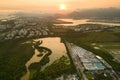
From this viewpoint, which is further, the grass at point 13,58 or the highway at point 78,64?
the grass at point 13,58

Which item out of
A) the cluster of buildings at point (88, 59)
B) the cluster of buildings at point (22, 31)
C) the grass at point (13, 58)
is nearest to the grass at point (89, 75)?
the cluster of buildings at point (88, 59)

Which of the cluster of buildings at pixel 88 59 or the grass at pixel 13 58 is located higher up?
the grass at pixel 13 58

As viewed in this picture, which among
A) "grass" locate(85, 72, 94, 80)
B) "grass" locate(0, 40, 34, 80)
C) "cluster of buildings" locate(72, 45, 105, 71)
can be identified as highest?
"grass" locate(0, 40, 34, 80)

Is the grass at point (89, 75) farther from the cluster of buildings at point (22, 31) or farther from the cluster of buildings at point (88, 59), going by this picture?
Answer: the cluster of buildings at point (22, 31)

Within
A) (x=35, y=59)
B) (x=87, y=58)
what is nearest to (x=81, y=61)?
(x=87, y=58)

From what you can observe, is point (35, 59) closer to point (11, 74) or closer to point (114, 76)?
point (11, 74)

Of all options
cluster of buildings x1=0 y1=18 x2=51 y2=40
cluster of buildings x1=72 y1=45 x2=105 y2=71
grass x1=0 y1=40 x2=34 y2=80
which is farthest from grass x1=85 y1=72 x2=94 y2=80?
cluster of buildings x1=0 y1=18 x2=51 y2=40

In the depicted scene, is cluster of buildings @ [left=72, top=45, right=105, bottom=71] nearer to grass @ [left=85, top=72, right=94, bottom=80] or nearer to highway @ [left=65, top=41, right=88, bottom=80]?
highway @ [left=65, top=41, right=88, bottom=80]

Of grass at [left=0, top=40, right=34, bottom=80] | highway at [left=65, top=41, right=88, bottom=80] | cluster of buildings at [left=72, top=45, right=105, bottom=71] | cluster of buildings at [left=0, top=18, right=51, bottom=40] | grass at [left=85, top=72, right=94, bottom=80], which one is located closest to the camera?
grass at [left=85, top=72, right=94, bottom=80]

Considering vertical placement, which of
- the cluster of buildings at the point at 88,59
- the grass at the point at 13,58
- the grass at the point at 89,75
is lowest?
the grass at the point at 89,75

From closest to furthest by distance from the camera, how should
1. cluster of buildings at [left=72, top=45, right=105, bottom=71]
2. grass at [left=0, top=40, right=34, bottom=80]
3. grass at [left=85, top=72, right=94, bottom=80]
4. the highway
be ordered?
grass at [left=85, top=72, right=94, bottom=80] < the highway < grass at [left=0, top=40, right=34, bottom=80] < cluster of buildings at [left=72, top=45, right=105, bottom=71]

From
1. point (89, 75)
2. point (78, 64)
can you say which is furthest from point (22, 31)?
point (89, 75)
